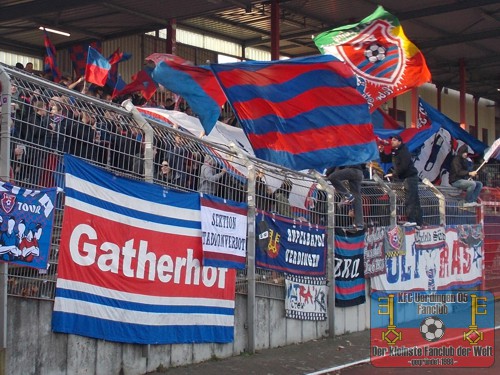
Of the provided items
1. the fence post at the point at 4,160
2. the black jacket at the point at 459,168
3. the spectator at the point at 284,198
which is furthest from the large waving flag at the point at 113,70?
the fence post at the point at 4,160

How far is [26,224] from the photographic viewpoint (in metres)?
8.15

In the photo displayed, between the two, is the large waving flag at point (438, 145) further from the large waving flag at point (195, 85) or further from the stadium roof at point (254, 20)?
the large waving flag at point (195, 85)

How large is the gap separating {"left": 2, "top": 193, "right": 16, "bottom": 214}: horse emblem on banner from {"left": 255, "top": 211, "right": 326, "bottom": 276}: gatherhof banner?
192 inches

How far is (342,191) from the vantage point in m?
14.7

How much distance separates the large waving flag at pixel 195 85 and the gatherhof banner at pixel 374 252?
4.43 m

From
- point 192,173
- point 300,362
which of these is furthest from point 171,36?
point 300,362

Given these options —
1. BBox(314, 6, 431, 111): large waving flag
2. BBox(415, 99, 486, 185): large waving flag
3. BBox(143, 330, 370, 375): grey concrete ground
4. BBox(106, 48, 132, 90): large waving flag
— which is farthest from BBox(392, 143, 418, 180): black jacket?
BBox(106, 48, 132, 90): large waving flag

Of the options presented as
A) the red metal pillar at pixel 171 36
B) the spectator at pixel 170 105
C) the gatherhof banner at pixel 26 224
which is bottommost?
the gatherhof banner at pixel 26 224

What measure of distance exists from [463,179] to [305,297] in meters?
8.43

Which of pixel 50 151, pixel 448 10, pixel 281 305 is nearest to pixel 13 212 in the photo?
pixel 50 151

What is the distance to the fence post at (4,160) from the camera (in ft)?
26.0

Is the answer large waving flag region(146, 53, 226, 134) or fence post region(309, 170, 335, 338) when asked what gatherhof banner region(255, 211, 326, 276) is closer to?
fence post region(309, 170, 335, 338)

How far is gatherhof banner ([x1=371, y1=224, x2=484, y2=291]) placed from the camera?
16250mm

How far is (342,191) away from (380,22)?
3.58m
